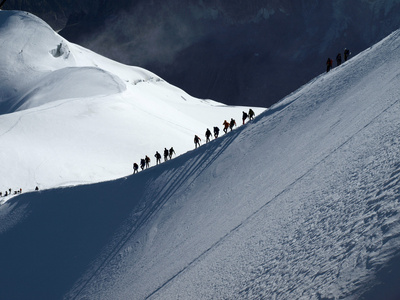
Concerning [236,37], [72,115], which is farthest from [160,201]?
[236,37]

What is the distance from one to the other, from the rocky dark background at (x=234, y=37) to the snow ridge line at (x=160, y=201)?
312 ft

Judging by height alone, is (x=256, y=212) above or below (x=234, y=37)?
below

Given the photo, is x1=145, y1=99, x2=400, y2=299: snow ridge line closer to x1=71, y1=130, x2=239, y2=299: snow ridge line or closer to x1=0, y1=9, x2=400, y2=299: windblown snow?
x1=0, y1=9, x2=400, y2=299: windblown snow

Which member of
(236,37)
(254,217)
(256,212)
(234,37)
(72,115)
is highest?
(234,37)

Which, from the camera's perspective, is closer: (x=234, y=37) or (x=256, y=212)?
(x=256, y=212)

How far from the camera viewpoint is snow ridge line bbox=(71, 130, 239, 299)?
1960 cm

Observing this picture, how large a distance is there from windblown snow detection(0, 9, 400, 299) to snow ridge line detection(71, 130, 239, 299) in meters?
0.07

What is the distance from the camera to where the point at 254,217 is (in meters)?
14.6

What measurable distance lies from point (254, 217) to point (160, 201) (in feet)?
25.7

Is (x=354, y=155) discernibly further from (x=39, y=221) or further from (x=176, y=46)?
(x=176, y=46)

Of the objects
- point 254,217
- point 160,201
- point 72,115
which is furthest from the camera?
point 72,115

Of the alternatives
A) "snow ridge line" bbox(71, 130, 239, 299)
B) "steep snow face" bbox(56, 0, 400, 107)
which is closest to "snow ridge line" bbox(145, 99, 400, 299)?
"snow ridge line" bbox(71, 130, 239, 299)

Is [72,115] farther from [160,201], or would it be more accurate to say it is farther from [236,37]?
[236,37]

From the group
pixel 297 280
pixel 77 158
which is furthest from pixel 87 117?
pixel 297 280
